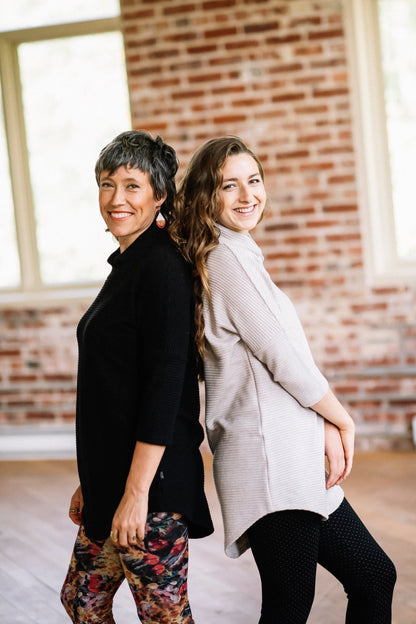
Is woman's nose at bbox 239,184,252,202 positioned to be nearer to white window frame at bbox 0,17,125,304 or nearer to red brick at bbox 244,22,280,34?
red brick at bbox 244,22,280,34

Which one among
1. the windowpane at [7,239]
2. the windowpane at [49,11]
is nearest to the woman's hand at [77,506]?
the windowpane at [7,239]

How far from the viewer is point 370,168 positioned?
14.8 feet

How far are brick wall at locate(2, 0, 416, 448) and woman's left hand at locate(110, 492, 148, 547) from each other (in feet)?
10.2

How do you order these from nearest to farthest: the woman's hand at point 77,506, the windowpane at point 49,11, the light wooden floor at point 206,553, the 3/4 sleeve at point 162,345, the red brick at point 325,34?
the 3/4 sleeve at point 162,345, the woman's hand at point 77,506, the light wooden floor at point 206,553, the red brick at point 325,34, the windowpane at point 49,11

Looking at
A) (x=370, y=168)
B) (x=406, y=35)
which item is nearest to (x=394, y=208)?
(x=370, y=168)

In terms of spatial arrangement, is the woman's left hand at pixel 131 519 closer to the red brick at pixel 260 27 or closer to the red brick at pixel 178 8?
the red brick at pixel 260 27

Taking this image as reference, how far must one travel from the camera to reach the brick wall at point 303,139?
4418 mm

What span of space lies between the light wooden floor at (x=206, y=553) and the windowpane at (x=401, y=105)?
4.49ft

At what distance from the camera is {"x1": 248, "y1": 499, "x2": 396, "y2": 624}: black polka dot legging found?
63.3 inches

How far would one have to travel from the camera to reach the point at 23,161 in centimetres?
516

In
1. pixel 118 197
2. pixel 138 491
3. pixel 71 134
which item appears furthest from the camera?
pixel 71 134

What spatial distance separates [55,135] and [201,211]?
3.73 metres

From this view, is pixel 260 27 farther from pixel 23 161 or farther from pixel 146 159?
pixel 146 159

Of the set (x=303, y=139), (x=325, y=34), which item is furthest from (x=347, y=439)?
(x=325, y=34)
